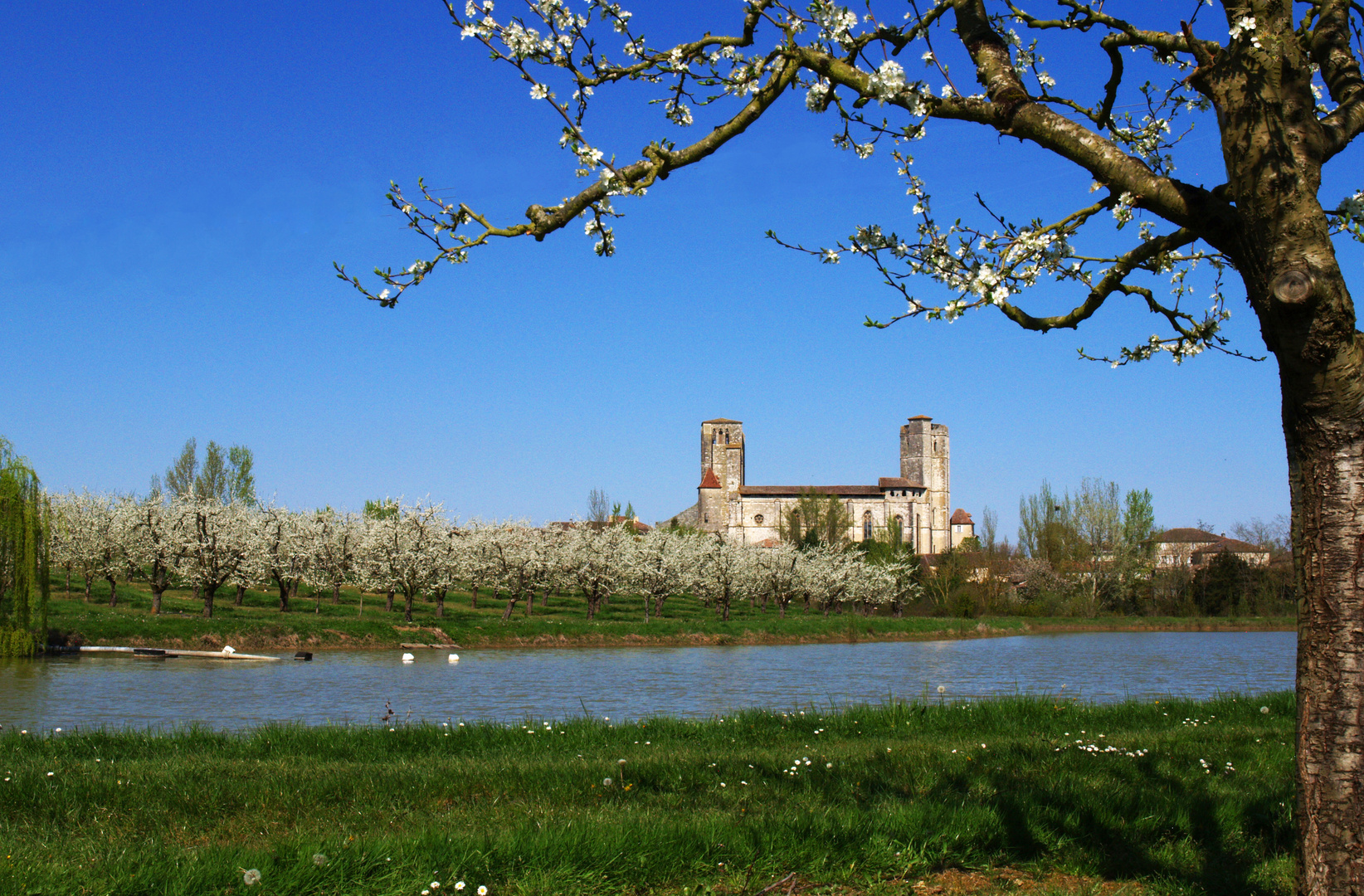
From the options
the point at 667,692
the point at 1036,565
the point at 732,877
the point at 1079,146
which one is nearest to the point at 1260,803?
the point at 732,877

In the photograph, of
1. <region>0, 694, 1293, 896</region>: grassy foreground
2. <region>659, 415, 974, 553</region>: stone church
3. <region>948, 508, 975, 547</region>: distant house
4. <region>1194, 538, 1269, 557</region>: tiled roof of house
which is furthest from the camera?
<region>948, 508, 975, 547</region>: distant house

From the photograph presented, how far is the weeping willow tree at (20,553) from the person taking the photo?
22453 millimetres

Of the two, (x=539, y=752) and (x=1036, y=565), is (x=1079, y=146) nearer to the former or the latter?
(x=539, y=752)

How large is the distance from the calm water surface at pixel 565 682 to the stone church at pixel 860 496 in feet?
275

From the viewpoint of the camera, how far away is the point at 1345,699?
3.89 m

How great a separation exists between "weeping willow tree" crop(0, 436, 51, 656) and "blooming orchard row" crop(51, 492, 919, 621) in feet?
30.0

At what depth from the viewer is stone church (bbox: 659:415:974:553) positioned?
398ft

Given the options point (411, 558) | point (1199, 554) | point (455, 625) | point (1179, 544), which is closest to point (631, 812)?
point (455, 625)

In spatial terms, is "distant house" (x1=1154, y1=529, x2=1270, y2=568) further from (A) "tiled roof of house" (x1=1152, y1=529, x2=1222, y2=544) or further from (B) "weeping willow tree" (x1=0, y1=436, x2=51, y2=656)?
(B) "weeping willow tree" (x1=0, y1=436, x2=51, y2=656)

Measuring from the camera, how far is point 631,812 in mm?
6168

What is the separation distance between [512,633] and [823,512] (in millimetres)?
47611

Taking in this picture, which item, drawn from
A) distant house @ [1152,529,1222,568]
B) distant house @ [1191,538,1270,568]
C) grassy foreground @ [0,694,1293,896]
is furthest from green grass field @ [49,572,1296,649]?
grassy foreground @ [0,694,1293,896]

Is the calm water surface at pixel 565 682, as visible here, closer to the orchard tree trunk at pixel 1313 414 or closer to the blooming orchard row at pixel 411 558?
the blooming orchard row at pixel 411 558

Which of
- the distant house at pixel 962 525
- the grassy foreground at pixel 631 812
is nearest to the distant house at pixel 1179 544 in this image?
the distant house at pixel 962 525
